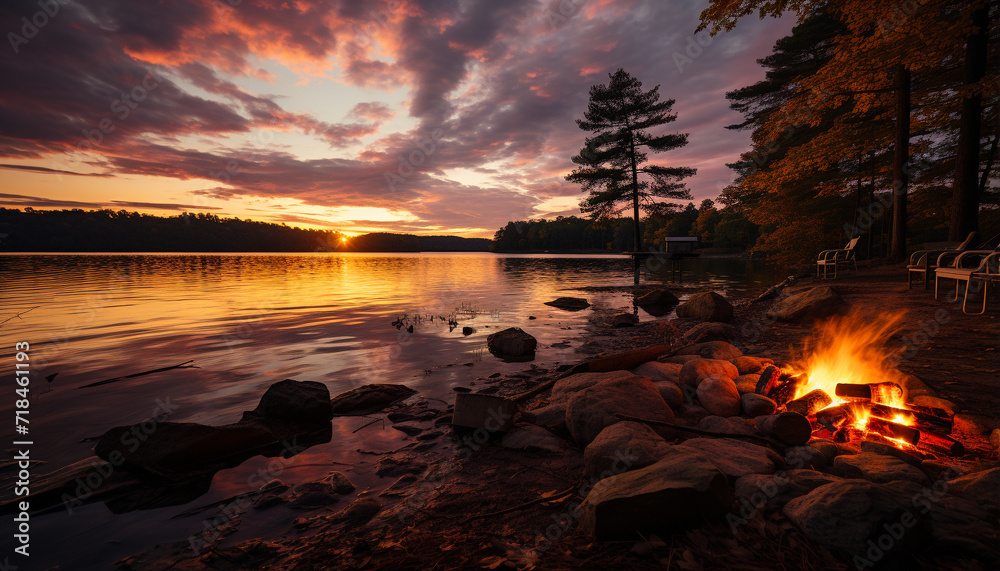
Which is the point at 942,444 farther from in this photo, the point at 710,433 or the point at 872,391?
the point at 710,433

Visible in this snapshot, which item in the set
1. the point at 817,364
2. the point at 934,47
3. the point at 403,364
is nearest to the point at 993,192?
the point at 934,47

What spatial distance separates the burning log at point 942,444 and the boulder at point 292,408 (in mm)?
7010

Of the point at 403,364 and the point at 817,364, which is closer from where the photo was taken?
the point at 817,364

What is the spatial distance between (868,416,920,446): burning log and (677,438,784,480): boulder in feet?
5.05

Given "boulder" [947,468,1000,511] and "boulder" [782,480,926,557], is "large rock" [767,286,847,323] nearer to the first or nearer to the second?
"boulder" [947,468,1000,511]

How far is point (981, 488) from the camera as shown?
2617 millimetres

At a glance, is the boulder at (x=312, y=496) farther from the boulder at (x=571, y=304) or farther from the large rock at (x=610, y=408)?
the boulder at (x=571, y=304)

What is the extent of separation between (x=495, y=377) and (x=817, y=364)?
16.8 ft

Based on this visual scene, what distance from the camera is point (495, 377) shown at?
7297 mm

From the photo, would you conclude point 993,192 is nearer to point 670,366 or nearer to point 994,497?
point 670,366

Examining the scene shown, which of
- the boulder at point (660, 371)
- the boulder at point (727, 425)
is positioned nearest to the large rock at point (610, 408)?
the boulder at point (727, 425)

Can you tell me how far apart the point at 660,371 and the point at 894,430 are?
2.66 meters

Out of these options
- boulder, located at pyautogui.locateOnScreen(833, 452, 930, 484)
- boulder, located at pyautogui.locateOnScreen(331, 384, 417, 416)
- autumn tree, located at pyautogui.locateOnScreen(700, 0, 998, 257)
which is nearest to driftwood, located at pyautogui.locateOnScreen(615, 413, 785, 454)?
boulder, located at pyautogui.locateOnScreen(833, 452, 930, 484)

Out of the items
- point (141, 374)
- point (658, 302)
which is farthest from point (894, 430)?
point (658, 302)
